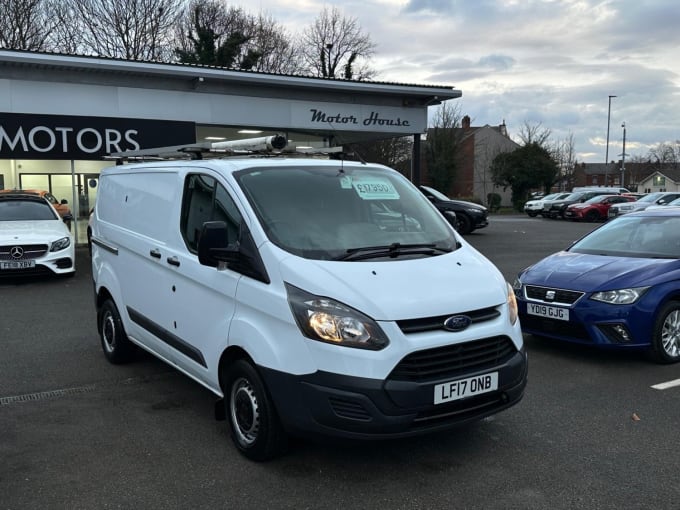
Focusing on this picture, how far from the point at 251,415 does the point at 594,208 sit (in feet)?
102

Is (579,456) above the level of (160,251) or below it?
below

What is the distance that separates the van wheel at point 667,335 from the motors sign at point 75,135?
13532mm

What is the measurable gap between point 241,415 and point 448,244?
182 centimetres

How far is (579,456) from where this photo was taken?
3820 millimetres

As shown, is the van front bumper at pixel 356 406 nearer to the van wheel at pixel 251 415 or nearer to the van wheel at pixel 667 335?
the van wheel at pixel 251 415

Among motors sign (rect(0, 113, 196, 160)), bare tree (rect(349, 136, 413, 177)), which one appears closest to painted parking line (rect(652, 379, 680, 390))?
motors sign (rect(0, 113, 196, 160))

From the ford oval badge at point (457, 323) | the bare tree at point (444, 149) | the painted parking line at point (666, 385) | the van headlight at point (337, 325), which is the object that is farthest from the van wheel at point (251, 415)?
the bare tree at point (444, 149)

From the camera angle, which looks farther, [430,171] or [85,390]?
[430,171]

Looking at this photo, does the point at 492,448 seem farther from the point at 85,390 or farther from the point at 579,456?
the point at 85,390

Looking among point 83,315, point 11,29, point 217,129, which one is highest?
point 11,29

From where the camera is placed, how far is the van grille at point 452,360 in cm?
331

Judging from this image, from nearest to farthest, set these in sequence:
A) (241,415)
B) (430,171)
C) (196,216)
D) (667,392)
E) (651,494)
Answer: (651,494), (241,415), (196,216), (667,392), (430,171)

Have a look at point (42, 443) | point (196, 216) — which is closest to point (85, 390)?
point (42, 443)

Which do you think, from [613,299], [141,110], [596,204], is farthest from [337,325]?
[596,204]
